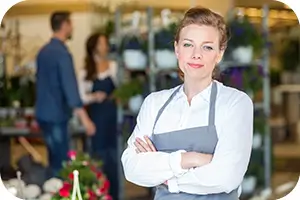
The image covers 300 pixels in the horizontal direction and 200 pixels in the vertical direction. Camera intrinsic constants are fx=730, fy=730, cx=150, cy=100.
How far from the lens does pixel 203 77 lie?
76.2 inches

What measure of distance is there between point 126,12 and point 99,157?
56.4 inches

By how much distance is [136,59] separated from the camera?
461 centimetres

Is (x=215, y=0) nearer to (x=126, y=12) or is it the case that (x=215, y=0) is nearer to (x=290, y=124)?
(x=126, y=12)

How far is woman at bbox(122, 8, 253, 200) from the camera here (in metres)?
1.87

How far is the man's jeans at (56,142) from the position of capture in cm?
452

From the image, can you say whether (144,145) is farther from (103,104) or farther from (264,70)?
(103,104)

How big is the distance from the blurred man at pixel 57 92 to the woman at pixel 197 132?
7.71 ft

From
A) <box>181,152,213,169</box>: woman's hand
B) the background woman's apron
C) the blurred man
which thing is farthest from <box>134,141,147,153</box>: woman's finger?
the background woman's apron

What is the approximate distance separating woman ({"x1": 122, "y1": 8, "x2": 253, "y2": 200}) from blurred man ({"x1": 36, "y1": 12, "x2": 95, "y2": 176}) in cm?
235

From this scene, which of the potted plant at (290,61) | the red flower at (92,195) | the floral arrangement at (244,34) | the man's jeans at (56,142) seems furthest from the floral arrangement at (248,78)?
the potted plant at (290,61)

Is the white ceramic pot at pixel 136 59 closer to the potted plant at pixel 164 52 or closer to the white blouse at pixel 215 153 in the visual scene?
the potted plant at pixel 164 52

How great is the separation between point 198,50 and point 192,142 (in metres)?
0.24

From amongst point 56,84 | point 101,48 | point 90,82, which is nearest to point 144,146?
point 56,84

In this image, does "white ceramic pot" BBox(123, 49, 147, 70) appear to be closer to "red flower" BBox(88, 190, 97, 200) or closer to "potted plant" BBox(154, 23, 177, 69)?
"potted plant" BBox(154, 23, 177, 69)
